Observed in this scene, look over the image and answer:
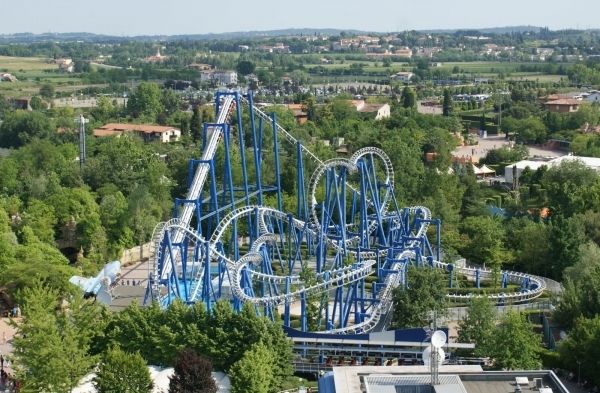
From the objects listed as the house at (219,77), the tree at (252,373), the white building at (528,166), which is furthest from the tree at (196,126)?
the house at (219,77)

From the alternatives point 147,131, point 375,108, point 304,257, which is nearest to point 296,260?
point 304,257

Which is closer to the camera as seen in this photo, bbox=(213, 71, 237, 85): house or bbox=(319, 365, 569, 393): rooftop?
bbox=(319, 365, 569, 393): rooftop

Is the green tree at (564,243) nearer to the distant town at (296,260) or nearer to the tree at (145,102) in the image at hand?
the distant town at (296,260)

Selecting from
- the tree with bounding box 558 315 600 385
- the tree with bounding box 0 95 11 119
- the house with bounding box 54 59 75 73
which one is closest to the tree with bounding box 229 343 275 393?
the tree with bounding box 558 315 600 385

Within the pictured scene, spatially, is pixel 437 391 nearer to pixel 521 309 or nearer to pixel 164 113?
pixel 521 309

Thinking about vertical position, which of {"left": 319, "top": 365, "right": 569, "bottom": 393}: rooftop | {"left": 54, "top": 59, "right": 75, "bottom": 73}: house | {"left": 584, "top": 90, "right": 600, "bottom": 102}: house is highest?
{"left": 319, "top": 365, "right": 569, "bottom": 393}: rooftop

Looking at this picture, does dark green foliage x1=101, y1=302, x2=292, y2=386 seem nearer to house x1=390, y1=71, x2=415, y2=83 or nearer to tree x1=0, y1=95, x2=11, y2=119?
tree x1=0, y1=95, x2=11, y2=119
